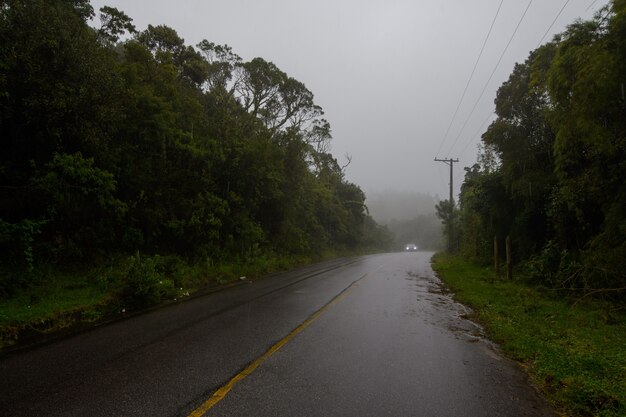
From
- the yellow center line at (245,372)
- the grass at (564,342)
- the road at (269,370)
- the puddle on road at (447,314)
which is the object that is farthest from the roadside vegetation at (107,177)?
the grass at (564,342)

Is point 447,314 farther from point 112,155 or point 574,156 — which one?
point 112,155

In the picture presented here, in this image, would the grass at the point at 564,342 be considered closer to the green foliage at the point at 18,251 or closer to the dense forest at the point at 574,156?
the dense forest at the point at 574,156

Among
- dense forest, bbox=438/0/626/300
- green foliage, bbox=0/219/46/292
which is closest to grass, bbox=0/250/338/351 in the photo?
green foliage, bbox=0/219/46/292

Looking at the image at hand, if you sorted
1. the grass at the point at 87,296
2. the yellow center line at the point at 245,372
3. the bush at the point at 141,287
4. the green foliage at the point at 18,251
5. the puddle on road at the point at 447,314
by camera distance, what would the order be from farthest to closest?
the bush at the point at 141,287 < the green foliage at the point at 18,251 < the puddle on road at the point at 447,314 < the grass at the point at 87,296 < the yellow center line at the point at 245,372

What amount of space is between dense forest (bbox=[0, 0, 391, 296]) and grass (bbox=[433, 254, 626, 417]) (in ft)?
33.7

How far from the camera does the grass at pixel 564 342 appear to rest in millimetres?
4668

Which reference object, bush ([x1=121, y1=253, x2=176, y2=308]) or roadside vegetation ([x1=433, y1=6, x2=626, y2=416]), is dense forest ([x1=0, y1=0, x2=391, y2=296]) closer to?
bush ([x1=121, y1=253, x2=176, y2=308])

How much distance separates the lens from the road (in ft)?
13.8

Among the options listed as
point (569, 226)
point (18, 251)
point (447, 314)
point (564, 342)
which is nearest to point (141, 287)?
point (18, 251)

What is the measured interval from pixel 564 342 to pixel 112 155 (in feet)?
41.6

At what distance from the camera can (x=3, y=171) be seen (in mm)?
10031

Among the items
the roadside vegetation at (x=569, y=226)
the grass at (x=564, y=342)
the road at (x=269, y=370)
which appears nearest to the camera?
the road at (x=269, y=370)

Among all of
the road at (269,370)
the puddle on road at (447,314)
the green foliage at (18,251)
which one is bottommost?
the road at (269,370)

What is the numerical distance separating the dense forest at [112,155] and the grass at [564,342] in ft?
33.7
